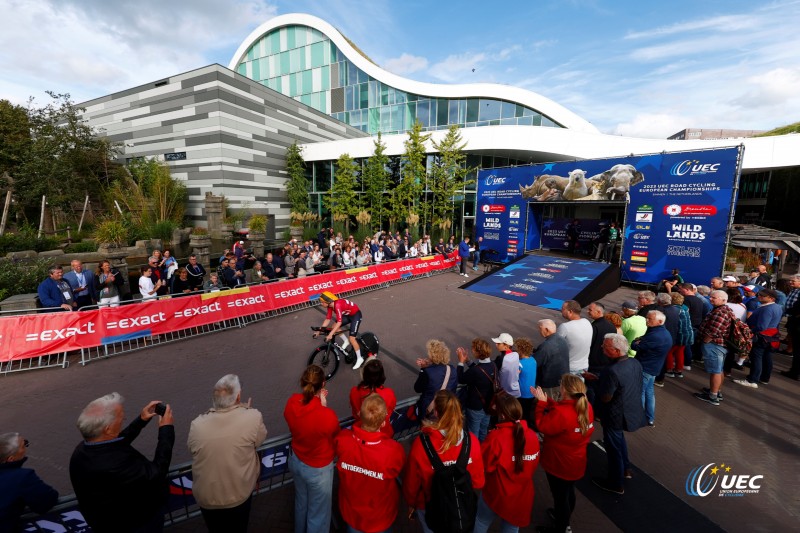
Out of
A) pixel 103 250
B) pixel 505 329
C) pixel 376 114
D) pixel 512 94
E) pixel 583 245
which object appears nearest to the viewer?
pixel 505 329

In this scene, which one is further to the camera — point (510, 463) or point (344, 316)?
point (344, 316)

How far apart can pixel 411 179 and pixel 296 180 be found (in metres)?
8.43

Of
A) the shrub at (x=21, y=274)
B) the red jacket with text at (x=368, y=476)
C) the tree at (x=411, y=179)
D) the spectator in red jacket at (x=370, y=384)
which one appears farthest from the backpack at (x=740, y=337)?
the tree at (x=411, y=179)

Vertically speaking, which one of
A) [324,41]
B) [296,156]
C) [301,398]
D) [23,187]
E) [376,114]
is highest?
[324,41]

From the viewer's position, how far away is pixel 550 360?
440 centimetres

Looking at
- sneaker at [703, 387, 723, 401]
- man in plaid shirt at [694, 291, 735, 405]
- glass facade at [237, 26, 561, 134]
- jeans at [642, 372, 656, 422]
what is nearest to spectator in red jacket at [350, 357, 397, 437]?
jeans at [642, 372, 656, 422]

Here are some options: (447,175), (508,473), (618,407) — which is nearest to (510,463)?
(508,473)

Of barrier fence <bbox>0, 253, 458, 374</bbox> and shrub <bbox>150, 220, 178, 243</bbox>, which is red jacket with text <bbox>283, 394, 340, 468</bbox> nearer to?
barrier fence <bbox>0, 253, 458, 374</bbox>

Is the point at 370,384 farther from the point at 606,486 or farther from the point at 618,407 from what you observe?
the point at 606,486

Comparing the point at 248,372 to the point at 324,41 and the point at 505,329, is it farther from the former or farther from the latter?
the point at 324,41

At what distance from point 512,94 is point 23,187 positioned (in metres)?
30.2

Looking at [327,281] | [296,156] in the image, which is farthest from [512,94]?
[327,281]

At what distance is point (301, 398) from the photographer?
2.93 meters

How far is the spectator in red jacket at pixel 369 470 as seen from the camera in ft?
8.06
